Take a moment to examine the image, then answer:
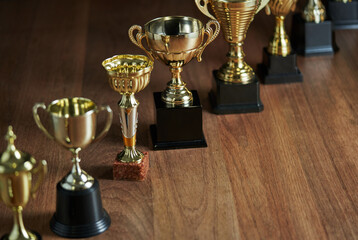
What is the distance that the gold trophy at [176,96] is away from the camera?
208 centimetres

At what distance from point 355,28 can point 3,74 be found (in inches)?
58.9

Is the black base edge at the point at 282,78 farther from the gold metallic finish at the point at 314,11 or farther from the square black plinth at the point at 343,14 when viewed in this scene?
the square black plinth at the point at 343,14

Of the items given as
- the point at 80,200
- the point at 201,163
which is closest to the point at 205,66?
the point at 201,163

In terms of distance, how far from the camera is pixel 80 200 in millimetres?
1698

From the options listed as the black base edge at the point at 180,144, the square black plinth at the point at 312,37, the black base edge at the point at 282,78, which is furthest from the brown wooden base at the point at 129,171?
the square black plinth at the point at 312,37

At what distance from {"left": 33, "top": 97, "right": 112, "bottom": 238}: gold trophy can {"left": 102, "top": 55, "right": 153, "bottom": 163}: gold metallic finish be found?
0.16 m

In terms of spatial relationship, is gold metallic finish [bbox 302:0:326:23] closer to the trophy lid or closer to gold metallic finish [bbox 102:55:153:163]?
gold metallic finish [bbox 102:55:153:163]

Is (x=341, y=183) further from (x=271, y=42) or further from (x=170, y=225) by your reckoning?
(x=271, y=42)

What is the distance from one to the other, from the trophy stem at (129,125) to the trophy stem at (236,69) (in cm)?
49

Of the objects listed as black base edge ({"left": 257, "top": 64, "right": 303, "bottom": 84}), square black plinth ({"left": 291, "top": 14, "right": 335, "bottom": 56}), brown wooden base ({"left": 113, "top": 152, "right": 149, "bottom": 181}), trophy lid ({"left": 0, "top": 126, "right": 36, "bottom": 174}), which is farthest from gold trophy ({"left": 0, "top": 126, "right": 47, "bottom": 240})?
square black plinth ({"left": 291, "top": 14, "right": 335, "bottom": 56})

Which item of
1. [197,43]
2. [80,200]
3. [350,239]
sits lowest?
[350,239]

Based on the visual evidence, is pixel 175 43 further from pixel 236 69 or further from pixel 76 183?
pixel 76 183

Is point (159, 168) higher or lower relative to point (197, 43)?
lower

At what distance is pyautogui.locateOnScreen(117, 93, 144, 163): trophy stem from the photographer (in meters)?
1.92
